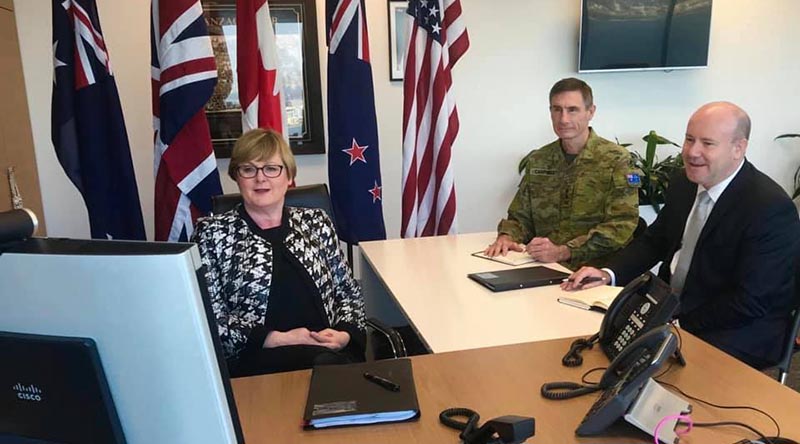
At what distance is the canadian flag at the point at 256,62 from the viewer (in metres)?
2.73

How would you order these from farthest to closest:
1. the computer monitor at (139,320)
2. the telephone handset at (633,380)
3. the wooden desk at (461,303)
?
the wooden desk at (461,303), the telephone handset at (633,380), the computer monitor at (139,320)

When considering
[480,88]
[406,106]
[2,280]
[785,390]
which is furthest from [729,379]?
[480,88]

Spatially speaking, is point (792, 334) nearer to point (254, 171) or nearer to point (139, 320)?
point (254, 171)

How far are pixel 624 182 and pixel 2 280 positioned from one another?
90.3 inches

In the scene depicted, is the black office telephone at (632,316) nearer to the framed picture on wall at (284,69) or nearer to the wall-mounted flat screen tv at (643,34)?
the framed picture on wall at (284,69)

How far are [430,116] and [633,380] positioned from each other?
2210 millimetres

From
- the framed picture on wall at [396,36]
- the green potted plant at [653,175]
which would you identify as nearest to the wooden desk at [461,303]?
the framed picture on wall at [396,36]

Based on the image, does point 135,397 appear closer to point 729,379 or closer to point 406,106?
point 729,379

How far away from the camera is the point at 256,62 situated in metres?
2.76

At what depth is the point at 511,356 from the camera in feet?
A: 4.76

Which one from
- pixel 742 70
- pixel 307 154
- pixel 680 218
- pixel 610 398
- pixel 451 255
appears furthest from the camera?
pixel 742 70

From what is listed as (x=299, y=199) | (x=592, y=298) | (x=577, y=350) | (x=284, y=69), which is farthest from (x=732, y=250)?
(x=284, y=69)

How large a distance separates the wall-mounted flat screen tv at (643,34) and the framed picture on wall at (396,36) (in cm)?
116

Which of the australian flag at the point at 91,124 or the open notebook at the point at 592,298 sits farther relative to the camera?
the australian flag at the point at 91,124
